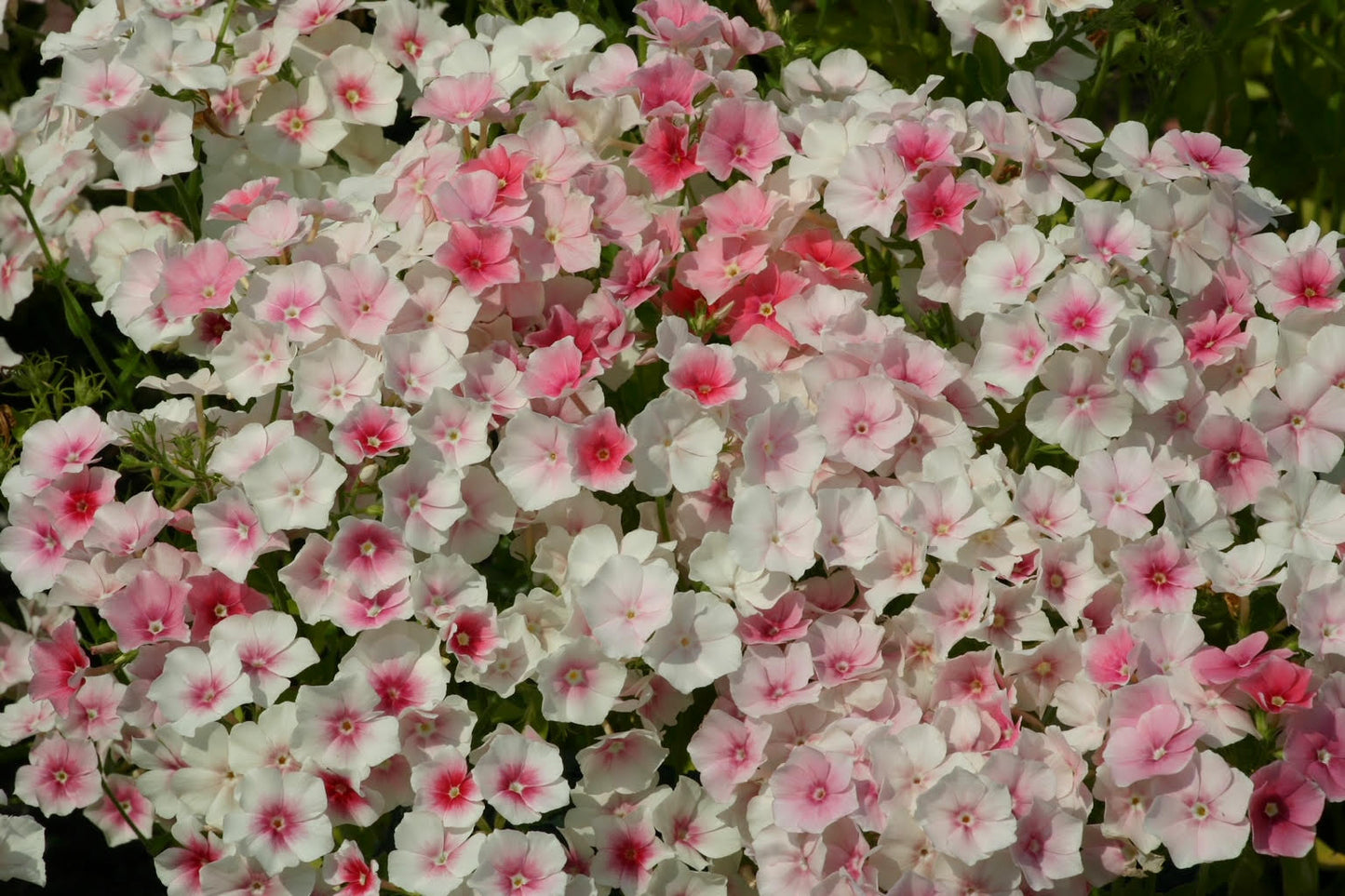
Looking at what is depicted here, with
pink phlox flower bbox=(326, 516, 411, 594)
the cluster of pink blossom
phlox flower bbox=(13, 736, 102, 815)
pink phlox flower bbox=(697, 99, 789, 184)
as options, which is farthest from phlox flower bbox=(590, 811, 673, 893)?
pink phlox flower bbox=(697, 99, 789, 184)

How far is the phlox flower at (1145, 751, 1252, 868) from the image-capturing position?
1576mm

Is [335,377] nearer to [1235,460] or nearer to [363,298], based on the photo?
[363,298]

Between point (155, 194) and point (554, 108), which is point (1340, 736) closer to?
point (554, 108)

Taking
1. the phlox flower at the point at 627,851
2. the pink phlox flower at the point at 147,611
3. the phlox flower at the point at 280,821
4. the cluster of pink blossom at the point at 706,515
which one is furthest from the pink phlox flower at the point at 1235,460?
the pink phlox flower at the point at 147,611

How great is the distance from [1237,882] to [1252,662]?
0.59 m

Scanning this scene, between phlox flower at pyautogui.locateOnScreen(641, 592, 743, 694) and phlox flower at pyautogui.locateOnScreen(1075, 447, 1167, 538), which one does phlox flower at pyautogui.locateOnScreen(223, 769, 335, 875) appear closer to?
phlox flower at pyautogui.locateOnScreen(641, 592, 743, 694)

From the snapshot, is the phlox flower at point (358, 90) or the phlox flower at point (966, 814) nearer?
the phlox flower at point (966, 814)

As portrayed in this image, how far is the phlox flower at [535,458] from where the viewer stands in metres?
1.76

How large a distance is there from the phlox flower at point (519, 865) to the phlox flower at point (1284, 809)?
2.53ft

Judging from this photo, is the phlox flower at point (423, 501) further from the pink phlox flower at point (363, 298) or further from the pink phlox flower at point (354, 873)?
the pink phlox flower at point (354, 873)

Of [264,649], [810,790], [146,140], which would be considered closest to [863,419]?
[810,790]

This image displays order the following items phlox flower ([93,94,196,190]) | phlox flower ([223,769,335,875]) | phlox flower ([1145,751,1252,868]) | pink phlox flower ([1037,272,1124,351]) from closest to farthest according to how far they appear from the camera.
→ phlox flower ([1145,751,1252,868]) < phlox flower ([223,769,335,875]) < pink phlox flower ([1037,272,1124,351]) < phlox flower ([93,94,196,190])

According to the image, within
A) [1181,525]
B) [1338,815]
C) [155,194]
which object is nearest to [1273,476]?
[1181,525]

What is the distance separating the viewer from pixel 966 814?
160 cm
